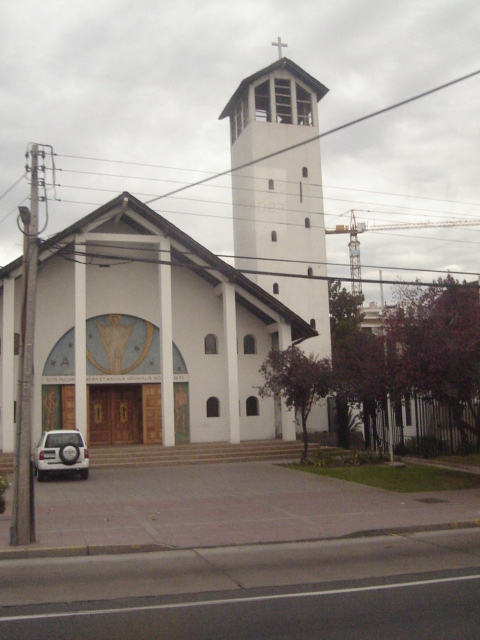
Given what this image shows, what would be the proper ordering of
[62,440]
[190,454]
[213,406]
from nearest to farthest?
[62,440]
[190,454]
[213,406]

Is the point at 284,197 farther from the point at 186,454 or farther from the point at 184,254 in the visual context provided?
the point at 186,454

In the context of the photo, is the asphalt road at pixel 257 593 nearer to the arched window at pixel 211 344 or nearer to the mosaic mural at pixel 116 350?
the mosaic mural at pixel 116 350

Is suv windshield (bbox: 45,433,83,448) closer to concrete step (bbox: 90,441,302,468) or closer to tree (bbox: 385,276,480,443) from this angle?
concrete step (bbox: 90,441,302,468)

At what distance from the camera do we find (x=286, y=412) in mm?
31391

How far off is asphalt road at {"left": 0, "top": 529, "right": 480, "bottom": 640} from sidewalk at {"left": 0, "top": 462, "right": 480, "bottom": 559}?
0.64 meters

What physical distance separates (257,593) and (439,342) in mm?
10493

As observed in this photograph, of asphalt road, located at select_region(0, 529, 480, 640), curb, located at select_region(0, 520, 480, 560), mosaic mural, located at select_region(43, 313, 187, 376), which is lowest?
asphalt road, located at select_region(0, 529, 480, 640)

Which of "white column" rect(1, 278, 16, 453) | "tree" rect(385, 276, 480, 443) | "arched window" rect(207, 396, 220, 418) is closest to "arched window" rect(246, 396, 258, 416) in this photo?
"arched window" rect(207, 396, 220, 418)

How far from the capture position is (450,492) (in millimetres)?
19438

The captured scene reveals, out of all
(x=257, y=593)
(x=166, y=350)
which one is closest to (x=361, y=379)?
(x=166, y=350)

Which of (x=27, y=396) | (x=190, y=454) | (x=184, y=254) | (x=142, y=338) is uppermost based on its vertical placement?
(x=184, y=254)

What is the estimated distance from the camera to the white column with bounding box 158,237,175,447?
29.8 m

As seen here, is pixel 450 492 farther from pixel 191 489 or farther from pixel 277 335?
pixel 277 335

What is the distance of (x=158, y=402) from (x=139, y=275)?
5540mm
